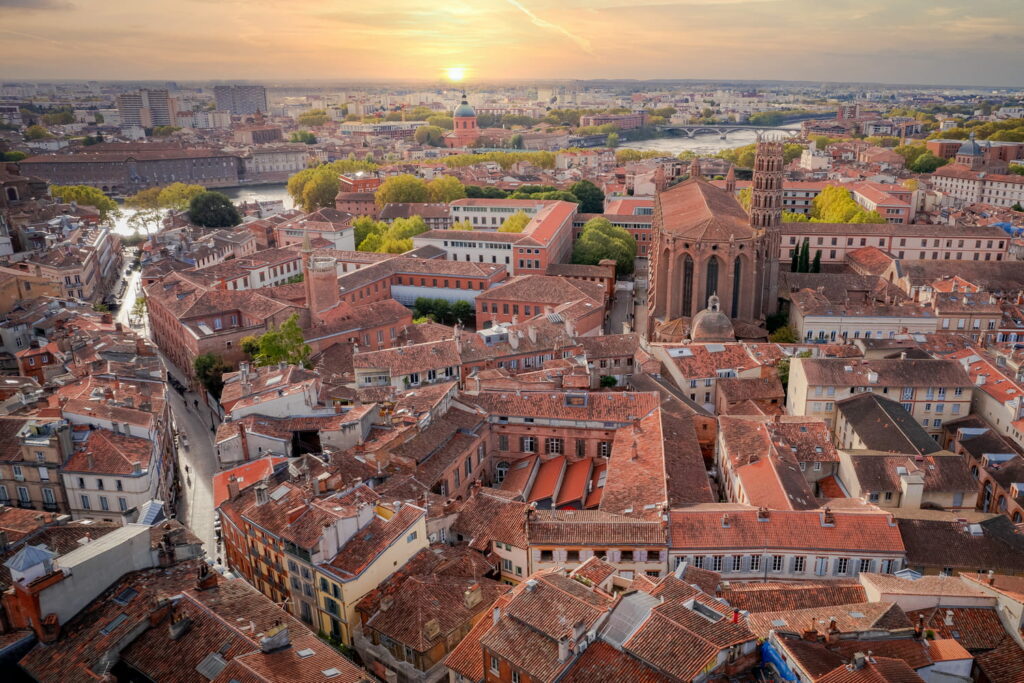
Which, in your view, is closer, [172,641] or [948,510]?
[172,641]

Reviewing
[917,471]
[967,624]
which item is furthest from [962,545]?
[967,624]

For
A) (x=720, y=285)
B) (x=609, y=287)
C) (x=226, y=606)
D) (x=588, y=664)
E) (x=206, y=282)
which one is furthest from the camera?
(x=609, y=287)

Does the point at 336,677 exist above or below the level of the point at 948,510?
above

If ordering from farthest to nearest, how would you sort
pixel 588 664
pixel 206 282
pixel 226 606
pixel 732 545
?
1. pixel 206 282
2. pixel 732 545
3. pixel 226 606
4. pixel 588 664

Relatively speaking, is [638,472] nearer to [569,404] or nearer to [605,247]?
[569,404]

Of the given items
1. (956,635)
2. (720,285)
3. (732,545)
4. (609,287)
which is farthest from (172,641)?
(609,287)

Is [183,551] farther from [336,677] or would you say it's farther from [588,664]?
[588,664]
